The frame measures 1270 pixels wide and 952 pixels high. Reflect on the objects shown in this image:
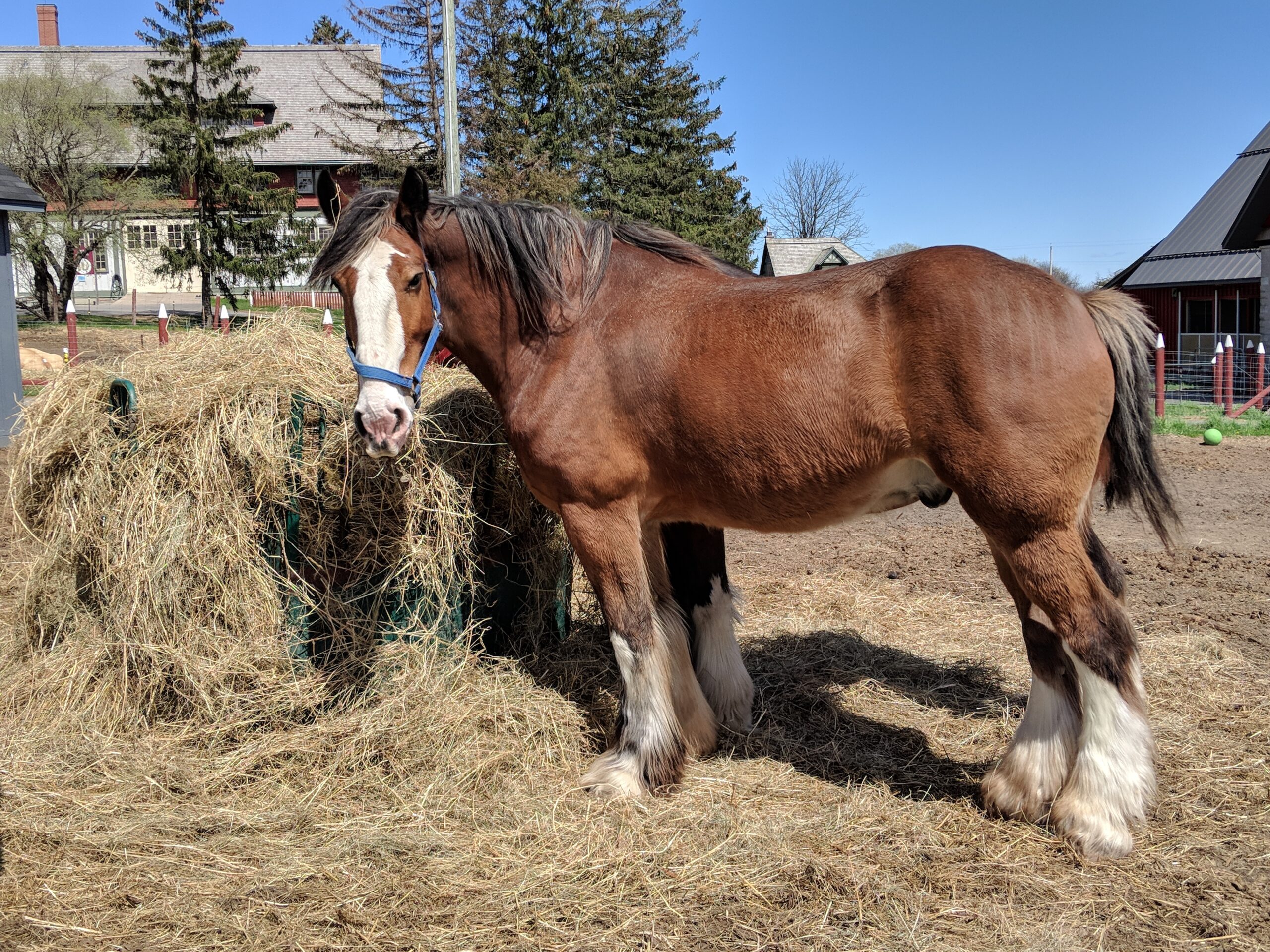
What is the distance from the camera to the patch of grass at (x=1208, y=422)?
1145 cm

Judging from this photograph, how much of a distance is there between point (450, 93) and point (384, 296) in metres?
6.89

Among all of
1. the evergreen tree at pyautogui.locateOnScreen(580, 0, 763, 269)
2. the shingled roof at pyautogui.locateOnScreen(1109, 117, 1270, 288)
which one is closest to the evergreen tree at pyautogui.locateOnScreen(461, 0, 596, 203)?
the evergreen tree at pyautogui.locateOnScreen(580, 0, 763, 269)

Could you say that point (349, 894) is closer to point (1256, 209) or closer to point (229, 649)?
point (229, 649)

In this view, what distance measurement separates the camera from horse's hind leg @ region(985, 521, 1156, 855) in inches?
113

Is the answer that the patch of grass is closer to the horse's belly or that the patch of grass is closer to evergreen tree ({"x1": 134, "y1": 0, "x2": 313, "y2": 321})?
the horse's belly

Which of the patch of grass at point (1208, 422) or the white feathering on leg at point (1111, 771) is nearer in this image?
the white feathering on leg at point (1111, 771)

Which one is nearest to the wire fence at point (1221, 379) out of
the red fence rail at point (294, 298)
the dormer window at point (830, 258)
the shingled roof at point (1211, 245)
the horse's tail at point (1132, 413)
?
the shingled roof at point (1211, 245)

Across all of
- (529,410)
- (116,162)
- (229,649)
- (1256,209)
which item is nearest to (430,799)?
(229,649)

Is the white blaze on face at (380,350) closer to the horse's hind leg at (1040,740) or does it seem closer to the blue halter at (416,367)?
the blue halter at (416,367)

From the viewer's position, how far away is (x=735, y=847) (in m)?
2.98

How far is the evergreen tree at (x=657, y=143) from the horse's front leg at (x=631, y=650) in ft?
78.6

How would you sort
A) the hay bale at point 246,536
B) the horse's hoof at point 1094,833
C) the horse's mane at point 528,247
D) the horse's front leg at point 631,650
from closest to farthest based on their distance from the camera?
the horse's hoof at point 1094,833
the horse's front leg at point 631,650
the horse's mane at point 528,247
the hay bale at point 246,536

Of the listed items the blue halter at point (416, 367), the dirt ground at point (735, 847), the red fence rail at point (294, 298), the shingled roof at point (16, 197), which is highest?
the red fence rail at point (294, 298)

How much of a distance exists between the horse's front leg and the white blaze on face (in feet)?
2.42
